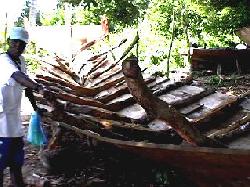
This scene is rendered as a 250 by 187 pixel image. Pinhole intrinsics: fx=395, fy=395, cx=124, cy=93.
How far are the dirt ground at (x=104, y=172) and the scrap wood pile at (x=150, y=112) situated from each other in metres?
0.45

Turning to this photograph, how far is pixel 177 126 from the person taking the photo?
2.17 m

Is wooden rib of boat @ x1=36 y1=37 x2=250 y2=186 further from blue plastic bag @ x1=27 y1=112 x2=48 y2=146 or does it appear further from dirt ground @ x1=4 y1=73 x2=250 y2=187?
→ dirt ground @ x1=4 y1=73 x2=250 y2=187

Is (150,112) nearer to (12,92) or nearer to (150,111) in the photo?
(150,111)

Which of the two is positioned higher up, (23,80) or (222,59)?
(23,80)

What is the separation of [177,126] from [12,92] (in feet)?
6.77

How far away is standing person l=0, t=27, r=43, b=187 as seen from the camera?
3.52 m

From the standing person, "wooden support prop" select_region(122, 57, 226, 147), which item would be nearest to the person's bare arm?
the standing person

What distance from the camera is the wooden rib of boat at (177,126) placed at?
223 centimetres

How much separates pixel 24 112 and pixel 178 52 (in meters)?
6.01

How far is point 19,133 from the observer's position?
150 inches

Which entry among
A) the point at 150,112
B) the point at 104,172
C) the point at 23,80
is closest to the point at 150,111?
the point at 150,112

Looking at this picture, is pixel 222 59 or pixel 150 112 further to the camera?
pixel 222 59

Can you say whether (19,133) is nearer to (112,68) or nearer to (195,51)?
(112,68)

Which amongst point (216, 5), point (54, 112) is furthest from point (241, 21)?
point (54, 112)
